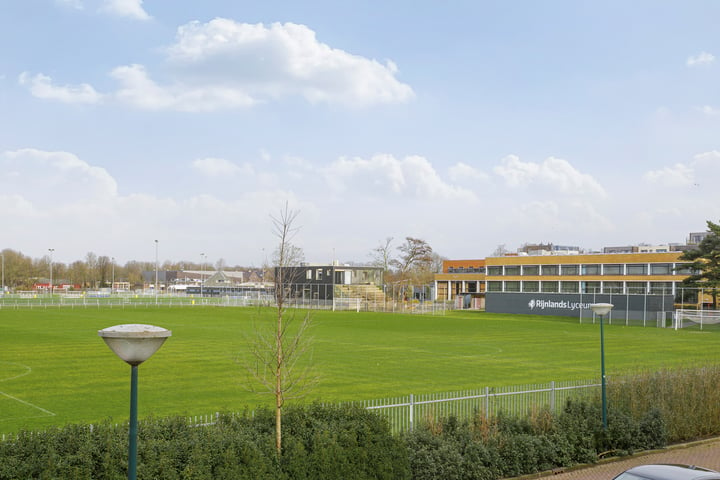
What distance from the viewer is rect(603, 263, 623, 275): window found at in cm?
9575

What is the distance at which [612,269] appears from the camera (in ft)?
317

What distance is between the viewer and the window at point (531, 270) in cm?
10394

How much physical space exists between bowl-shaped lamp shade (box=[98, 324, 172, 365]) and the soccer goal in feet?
209

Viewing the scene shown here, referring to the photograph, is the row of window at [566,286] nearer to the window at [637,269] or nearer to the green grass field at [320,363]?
the window at [637,269]

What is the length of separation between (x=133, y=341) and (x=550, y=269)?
100 meters

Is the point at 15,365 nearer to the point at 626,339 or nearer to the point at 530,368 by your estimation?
the point at 530,368

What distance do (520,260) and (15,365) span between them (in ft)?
281

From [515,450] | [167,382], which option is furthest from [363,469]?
[167,382]

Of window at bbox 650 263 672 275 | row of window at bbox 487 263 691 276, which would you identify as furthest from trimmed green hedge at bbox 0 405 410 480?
window at bbox 650 263 672 275

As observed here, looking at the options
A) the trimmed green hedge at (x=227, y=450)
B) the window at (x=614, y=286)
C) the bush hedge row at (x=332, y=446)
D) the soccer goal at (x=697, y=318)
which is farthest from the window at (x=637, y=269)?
the trimmed green hedge at (x=227, y=450)

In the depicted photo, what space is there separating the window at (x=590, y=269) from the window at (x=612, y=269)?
1059 millimetres

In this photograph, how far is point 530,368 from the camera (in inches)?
1254

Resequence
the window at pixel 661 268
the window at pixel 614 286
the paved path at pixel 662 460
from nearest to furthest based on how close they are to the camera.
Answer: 1. the paved path at pixel 662 460
2. the window at pixel 661 268
3. the window at pixel 614 286

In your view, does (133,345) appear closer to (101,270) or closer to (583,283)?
(583,283)
